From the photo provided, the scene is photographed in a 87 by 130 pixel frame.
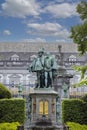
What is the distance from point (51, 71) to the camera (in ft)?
72.5

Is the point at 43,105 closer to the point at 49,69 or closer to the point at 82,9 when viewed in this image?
the point at 49,69

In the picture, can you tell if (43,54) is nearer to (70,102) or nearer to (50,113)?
(50,113)

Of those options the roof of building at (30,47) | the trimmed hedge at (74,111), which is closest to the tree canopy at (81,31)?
the trimmed hedge at (74,111)

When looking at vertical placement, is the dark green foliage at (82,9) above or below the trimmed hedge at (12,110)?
above

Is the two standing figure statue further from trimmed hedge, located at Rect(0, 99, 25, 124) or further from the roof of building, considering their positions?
the roof of building

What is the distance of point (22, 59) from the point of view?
2778 inches

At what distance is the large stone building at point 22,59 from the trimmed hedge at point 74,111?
3748 centimetres

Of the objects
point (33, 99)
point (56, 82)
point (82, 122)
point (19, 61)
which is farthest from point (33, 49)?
point (33, 99)

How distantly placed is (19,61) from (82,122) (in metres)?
43.2

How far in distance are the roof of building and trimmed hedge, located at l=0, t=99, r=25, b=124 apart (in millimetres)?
45217

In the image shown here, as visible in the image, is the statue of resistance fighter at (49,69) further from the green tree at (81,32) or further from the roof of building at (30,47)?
the roof of building at (30,47)

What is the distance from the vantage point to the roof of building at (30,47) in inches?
2844

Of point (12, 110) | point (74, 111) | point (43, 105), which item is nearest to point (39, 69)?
point (43, 105)

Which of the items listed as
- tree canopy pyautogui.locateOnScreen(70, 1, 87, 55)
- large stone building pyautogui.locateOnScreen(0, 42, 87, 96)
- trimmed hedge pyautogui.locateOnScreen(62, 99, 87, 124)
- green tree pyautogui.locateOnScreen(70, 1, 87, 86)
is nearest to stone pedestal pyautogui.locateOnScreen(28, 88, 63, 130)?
green tree pyautogui.locateOnScreen(70, 1, 87, 86)
